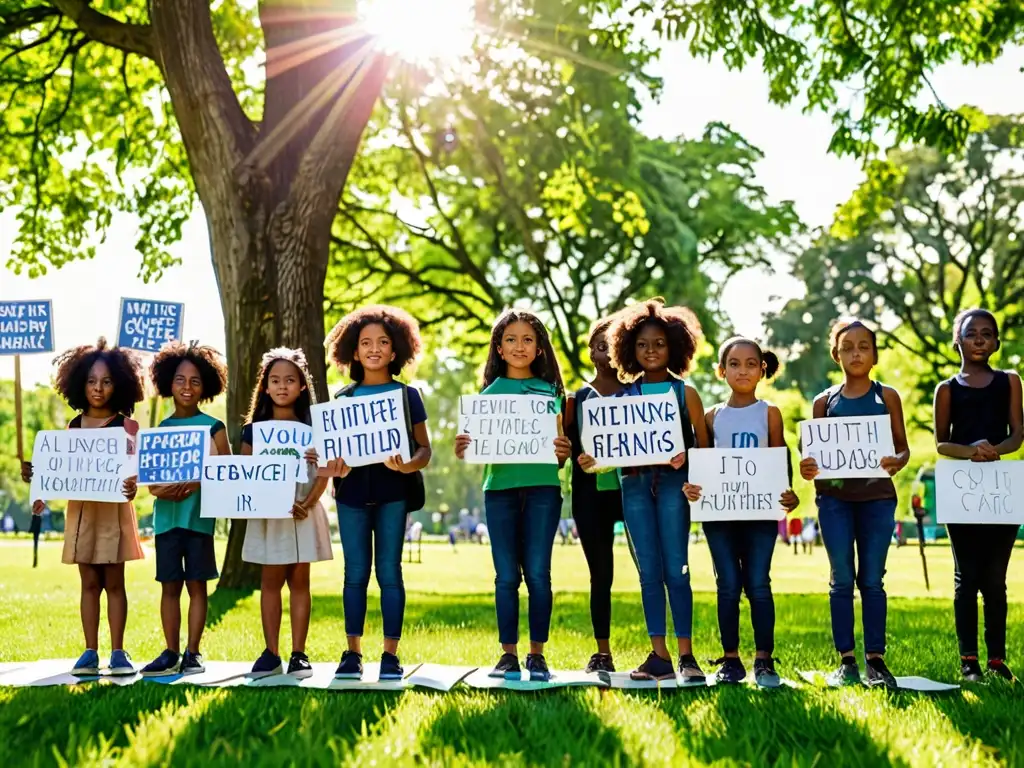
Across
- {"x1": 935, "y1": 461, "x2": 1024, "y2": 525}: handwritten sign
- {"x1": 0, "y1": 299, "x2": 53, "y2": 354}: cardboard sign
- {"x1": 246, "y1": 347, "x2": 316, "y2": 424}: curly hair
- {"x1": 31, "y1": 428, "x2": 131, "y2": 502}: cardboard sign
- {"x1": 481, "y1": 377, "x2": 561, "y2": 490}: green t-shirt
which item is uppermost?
{"x1": 0, "y1": 299, "x2": 53, "y2": 354}: cardboard sign

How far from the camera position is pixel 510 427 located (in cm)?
570

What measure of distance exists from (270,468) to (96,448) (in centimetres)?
116

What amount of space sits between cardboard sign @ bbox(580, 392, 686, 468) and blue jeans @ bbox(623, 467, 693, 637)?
0.49ft

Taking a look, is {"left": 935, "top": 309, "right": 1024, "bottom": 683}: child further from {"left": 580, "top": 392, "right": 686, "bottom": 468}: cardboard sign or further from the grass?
{"left": 580, "top": 392, "right": 686, "bottom": 468}: cardboard sign

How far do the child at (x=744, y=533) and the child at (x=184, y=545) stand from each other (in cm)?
278

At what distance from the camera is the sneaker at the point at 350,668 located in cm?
552

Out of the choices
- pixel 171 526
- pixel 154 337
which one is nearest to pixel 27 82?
A: pixel 154 337

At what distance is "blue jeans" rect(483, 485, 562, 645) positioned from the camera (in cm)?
563

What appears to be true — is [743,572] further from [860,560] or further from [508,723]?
[508,723]

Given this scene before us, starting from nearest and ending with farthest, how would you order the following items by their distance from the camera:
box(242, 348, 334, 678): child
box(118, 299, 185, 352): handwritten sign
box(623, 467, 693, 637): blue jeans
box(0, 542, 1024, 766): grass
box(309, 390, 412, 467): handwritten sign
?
box(0, 542, 1024, 766): grass, box(623, 467, 693, 637): blue jeans, box(309, 390, 412, 467): handwritten sign, box(242, 348, 334, 678): child, box(118, 299, 185, 352): handwritten sign

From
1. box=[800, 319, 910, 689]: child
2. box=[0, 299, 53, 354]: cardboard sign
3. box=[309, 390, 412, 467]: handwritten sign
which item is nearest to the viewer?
box=[800, 319, 910, 689]: child

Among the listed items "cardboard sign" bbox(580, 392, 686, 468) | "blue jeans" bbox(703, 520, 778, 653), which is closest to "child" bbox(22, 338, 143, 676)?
"cardboard sign" bbox(580, 392, 686, 468)

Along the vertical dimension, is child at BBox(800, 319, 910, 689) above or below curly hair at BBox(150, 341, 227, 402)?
below

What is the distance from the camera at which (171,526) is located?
6.04 metres
